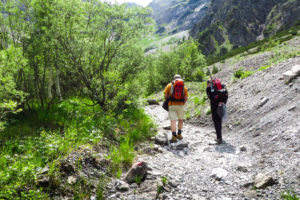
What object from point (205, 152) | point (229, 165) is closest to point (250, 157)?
point (229, 165)

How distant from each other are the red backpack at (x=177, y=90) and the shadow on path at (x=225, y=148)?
2.35 metres

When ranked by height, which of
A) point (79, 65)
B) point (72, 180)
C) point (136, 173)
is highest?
point (79, 65)

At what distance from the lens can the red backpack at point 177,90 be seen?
837cm

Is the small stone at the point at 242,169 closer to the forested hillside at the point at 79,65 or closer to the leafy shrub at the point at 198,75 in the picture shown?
the forested hillside at the point at 79,65

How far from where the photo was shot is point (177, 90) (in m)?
8.38

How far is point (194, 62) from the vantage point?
32.9m

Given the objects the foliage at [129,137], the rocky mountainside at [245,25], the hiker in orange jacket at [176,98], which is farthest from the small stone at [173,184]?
the rocky mountainside at [245,25]

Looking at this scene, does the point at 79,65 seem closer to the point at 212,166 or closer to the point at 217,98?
the point at 217,98

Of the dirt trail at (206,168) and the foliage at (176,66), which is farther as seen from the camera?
the foliage at (176,66)

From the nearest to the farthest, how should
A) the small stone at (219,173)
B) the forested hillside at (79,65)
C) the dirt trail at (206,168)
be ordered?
the dirt trail at (206,168)
the small stone at (219,173)
the forested hillside at (79,65)

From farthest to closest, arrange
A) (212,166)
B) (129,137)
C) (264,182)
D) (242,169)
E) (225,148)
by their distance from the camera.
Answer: (129,137), (225,148), (212,166), (242,169), (264,182)

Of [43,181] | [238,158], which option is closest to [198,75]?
[238,158]

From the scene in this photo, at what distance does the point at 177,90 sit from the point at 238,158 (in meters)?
Answer: 3.38

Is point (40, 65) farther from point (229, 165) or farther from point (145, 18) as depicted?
point (229, 165)
